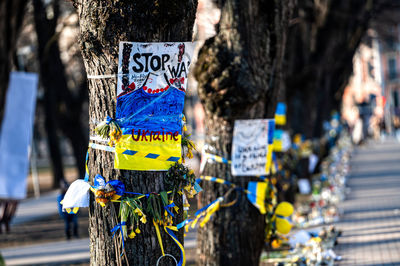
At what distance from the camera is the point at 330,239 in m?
9.48

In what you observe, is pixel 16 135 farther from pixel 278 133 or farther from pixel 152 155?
pixel 152 155

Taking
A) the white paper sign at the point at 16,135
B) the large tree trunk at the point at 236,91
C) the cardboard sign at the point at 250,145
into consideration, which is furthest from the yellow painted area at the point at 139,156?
the white paper sign at the point at 16,135

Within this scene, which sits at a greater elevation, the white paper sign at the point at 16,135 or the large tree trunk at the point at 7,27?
the large tree trunk at the point at 7,27

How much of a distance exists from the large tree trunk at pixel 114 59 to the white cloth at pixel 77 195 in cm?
8

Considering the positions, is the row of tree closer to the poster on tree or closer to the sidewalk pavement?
the poster on tree

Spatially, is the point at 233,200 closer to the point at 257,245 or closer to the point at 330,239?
the point at 257,245

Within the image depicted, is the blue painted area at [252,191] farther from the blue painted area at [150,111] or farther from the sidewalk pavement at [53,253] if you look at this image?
the sidewalk pavement at [53,253]

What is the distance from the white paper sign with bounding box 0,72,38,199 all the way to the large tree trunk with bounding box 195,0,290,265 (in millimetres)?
3490

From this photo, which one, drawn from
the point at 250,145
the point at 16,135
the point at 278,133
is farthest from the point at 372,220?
the point at 16,135

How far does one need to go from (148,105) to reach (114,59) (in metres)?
0.37

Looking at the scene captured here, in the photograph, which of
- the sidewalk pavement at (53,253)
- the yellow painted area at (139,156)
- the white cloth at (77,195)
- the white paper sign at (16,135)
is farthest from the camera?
the sidewalk pavement at (53,253)

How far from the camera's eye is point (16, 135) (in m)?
10.4

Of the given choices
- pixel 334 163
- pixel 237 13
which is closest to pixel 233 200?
pixel 237 13

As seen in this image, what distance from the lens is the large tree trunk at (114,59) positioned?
165 inches
